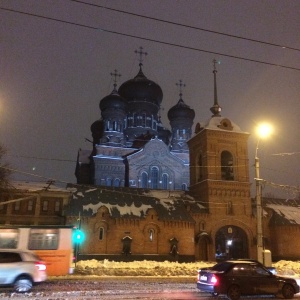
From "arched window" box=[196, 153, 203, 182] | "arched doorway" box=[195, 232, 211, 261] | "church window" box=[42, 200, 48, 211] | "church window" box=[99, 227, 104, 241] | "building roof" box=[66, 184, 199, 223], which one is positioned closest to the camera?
"church window" box=[99, 227, 104, 241]

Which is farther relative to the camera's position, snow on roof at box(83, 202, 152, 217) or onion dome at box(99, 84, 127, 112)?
onion dome at box(99, 84, 127, 112)

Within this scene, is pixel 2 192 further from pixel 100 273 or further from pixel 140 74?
pixel 140 74

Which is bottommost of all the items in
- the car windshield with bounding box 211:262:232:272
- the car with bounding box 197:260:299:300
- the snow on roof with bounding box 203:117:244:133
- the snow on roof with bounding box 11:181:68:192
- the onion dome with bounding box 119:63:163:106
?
the car with bounding box 197:260:299:300

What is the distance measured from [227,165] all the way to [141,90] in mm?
23789

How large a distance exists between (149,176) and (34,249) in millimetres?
31389

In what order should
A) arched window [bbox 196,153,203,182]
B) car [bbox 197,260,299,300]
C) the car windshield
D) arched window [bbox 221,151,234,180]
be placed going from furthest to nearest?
1. arched window [bbox 196,153,203,182]
2. arched window [bbox 221,151,234,180]
3. the car windshield
4. car [bbox 197,260,299,300]

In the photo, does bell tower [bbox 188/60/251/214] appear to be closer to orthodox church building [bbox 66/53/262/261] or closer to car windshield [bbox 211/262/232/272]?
orthodox church building [bbox 66/53/262/261]

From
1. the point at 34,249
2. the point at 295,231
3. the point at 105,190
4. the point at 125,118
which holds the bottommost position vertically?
the point at 34,249

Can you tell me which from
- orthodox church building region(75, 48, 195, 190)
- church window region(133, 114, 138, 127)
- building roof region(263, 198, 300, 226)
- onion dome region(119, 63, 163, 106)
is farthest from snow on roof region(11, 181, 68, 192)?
onion dome region(119, 63, 163, 106)

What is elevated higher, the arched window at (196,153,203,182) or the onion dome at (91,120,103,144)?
the onion dome at (91,120,103,144)

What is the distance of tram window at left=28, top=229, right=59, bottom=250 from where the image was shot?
19.1m

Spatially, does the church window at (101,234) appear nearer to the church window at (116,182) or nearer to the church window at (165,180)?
the church window at (116,182)

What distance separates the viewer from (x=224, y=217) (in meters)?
36.3

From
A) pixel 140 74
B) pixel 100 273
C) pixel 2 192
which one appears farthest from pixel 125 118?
pixel 100 273
